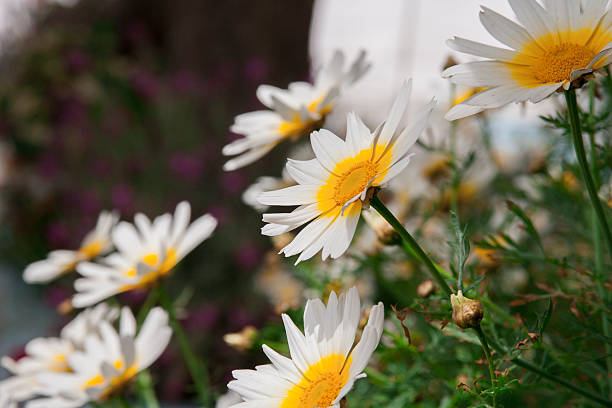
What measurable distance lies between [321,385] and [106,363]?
211mm

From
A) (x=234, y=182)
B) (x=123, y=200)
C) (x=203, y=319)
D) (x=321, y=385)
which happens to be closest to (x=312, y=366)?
(x=321, y=385)

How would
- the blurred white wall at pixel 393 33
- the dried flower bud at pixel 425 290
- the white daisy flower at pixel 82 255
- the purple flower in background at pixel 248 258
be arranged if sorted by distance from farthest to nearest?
the blurred white wall at pixel 393 33 → the purple flower in background at pixel 248 258 → the white daisy flower at pixel 82 255 → the dried flower bud at pixel 425 290

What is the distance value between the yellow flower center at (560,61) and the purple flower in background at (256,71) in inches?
79.7

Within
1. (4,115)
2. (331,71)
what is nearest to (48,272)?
(331,71)

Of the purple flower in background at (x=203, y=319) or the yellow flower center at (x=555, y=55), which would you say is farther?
the purple flower in background at (x=203, y=319)

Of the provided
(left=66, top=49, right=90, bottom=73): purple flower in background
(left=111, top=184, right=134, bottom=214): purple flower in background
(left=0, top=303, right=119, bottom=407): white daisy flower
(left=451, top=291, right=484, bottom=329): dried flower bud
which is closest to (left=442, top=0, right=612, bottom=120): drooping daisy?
(left=451, top=291, right=484, bottom=329): dried flower bud

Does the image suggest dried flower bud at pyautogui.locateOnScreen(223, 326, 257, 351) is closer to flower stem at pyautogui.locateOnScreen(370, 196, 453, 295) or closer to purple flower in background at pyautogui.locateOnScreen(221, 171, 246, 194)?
flower stem at pyautogui.locateOnScreen(370, 196, 453, 295)

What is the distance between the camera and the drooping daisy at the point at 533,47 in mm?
339

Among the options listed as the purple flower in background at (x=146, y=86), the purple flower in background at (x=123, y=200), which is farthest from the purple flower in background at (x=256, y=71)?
the purple flower in background at (x=123, y=200)

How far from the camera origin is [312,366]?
0.36m

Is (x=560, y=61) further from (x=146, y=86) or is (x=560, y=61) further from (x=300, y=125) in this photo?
(x=146, y=86)

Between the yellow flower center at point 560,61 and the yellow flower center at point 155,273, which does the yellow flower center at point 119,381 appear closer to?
the yellow flower center at point 155,273

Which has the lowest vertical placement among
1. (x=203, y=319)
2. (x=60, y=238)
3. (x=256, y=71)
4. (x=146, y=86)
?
(x=203, y=319)

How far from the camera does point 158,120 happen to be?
252cm
